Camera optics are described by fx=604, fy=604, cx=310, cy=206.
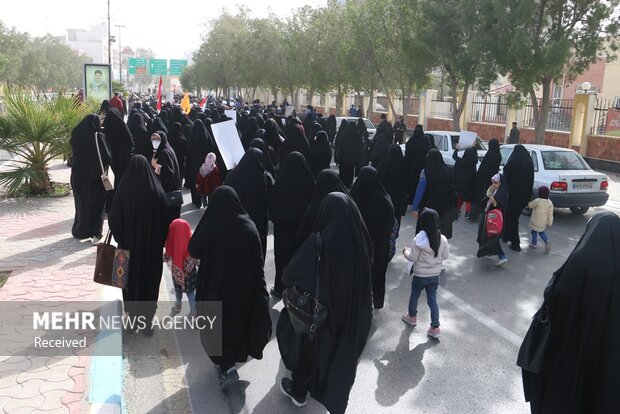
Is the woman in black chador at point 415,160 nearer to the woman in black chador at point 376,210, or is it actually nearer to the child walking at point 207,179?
the child walking at point 207,179

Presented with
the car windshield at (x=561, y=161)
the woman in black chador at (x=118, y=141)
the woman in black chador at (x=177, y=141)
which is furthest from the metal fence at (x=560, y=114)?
the woman in black chador at (x=118, y=141)

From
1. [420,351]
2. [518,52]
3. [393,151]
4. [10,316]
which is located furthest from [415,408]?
[518,52]

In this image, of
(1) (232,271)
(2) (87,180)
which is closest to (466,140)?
(2) (87,180)

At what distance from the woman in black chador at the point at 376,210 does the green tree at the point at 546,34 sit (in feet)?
35.7

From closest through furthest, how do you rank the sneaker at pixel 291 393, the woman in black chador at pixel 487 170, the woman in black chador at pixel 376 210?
the sneaker at pixel 291 393 → the woman in black chador at pixel 376 210 → the woman in black chador at pixel 487 170

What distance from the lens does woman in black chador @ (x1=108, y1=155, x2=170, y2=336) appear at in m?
5.27

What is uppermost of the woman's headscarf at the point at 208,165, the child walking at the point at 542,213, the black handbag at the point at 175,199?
the woman's headscarf at the point at 208,165

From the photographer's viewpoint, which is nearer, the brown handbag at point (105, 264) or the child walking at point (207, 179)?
the brown handbag at point (105, 264)

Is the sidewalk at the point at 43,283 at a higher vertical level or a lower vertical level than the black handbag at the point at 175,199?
lower

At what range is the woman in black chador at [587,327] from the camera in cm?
312

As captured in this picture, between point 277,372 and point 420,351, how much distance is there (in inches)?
53.3

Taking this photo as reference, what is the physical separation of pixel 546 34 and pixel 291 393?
47.6ft

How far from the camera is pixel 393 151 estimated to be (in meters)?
9.01

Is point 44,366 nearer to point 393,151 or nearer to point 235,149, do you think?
point 235,149
